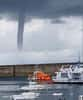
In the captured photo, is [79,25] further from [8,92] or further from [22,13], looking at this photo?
[8,92]

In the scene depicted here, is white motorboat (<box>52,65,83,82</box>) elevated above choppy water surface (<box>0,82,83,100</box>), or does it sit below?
above

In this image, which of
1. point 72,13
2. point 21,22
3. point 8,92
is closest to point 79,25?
point 72,13

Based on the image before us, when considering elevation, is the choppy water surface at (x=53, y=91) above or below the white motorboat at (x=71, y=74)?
below

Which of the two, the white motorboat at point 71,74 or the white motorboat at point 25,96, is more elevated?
the white motorboat at point 71,74

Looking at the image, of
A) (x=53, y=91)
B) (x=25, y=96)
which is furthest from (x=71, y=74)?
(x=25, y=96)

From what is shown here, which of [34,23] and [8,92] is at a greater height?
[34,23]

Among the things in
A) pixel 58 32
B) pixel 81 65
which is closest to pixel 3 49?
pixel 58 32

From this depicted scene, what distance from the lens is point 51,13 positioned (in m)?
0.36

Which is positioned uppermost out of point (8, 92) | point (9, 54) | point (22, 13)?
point (22, 13)

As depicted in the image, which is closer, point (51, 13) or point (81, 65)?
point (51, 13)

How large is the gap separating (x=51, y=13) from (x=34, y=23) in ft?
0.17

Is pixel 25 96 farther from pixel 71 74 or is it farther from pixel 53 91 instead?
pixel 71 74

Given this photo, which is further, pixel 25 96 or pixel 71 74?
pixel 71 74

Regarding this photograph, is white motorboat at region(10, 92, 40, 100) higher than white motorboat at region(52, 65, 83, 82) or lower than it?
lower
